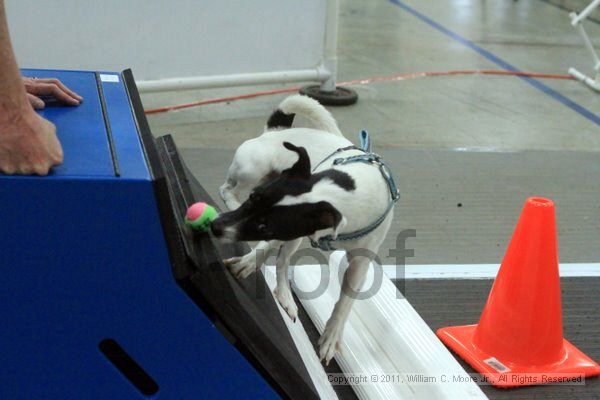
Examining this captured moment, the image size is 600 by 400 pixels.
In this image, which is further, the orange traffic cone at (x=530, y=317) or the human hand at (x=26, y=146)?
the orange traffic cone at (x=530, y=317)

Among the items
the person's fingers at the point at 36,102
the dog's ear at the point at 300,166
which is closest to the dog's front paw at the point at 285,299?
the dog's ear at the point at 300,166

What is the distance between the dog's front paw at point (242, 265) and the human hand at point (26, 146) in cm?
62

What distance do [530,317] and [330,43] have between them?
2.91 meters

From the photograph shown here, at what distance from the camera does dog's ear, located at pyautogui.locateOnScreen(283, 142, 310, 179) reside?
147 centimetres

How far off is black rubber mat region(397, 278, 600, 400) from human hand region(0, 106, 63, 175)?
4.50 ft

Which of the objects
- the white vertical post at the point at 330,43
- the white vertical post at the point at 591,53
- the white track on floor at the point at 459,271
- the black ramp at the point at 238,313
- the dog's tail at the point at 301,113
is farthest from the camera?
the white vertical post at the point at 591,53

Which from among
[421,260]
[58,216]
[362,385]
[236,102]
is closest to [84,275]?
[58,216]

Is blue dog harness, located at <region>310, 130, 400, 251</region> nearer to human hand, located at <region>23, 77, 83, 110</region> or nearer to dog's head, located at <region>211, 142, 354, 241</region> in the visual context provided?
dog's head, located at <region>211, 142, 354, 241</region>

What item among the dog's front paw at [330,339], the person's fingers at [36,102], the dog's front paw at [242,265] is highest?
the person's fingers at [36,102]

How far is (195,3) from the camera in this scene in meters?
4.14

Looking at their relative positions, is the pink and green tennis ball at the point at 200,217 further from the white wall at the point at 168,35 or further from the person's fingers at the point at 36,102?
the white wall at the point at 168,35

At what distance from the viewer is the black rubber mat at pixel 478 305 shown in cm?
225

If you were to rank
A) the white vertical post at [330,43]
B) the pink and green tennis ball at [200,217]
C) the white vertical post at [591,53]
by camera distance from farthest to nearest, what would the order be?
the white vertical post at [591,53]
the white vertical post at [330,43]
the pink and green tennis ball at [200,217]

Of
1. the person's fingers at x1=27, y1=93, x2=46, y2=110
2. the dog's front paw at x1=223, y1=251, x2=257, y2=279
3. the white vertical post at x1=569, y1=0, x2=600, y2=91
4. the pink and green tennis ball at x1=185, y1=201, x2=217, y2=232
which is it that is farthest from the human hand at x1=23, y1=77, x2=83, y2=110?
the white vertical post at x1=569, y1=0, x2=600, y2=91
